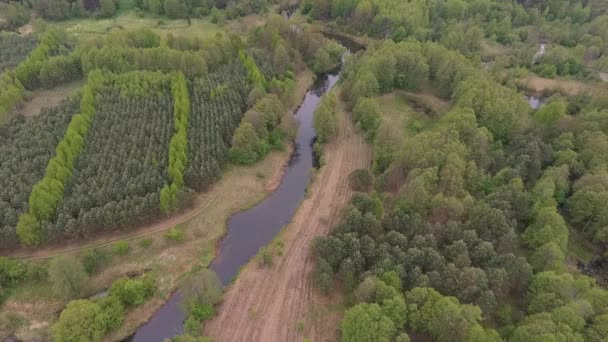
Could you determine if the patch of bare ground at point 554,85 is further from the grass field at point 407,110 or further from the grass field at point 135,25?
the grass field at point 135,25

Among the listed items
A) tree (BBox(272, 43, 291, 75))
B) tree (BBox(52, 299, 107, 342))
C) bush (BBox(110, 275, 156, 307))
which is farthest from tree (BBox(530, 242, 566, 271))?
tree (BBox(272, 43, 291, 75))

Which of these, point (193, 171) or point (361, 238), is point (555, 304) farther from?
point (193, 171)

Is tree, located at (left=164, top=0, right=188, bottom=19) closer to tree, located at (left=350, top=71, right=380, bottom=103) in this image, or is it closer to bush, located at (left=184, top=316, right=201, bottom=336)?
tree, located at (left=350, top=71, right=380, bottom=103)

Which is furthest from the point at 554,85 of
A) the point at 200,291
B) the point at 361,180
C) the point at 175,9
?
the point at 175,9

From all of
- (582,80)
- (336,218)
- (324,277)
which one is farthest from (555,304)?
(582,80)

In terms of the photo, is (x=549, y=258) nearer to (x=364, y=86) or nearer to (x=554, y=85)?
(x=364, y=86)

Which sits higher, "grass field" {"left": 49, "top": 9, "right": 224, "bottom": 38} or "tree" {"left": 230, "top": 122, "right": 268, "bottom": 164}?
"grass field" {"left": 49, "top": 9, "right": 224, "bottom": 38}
